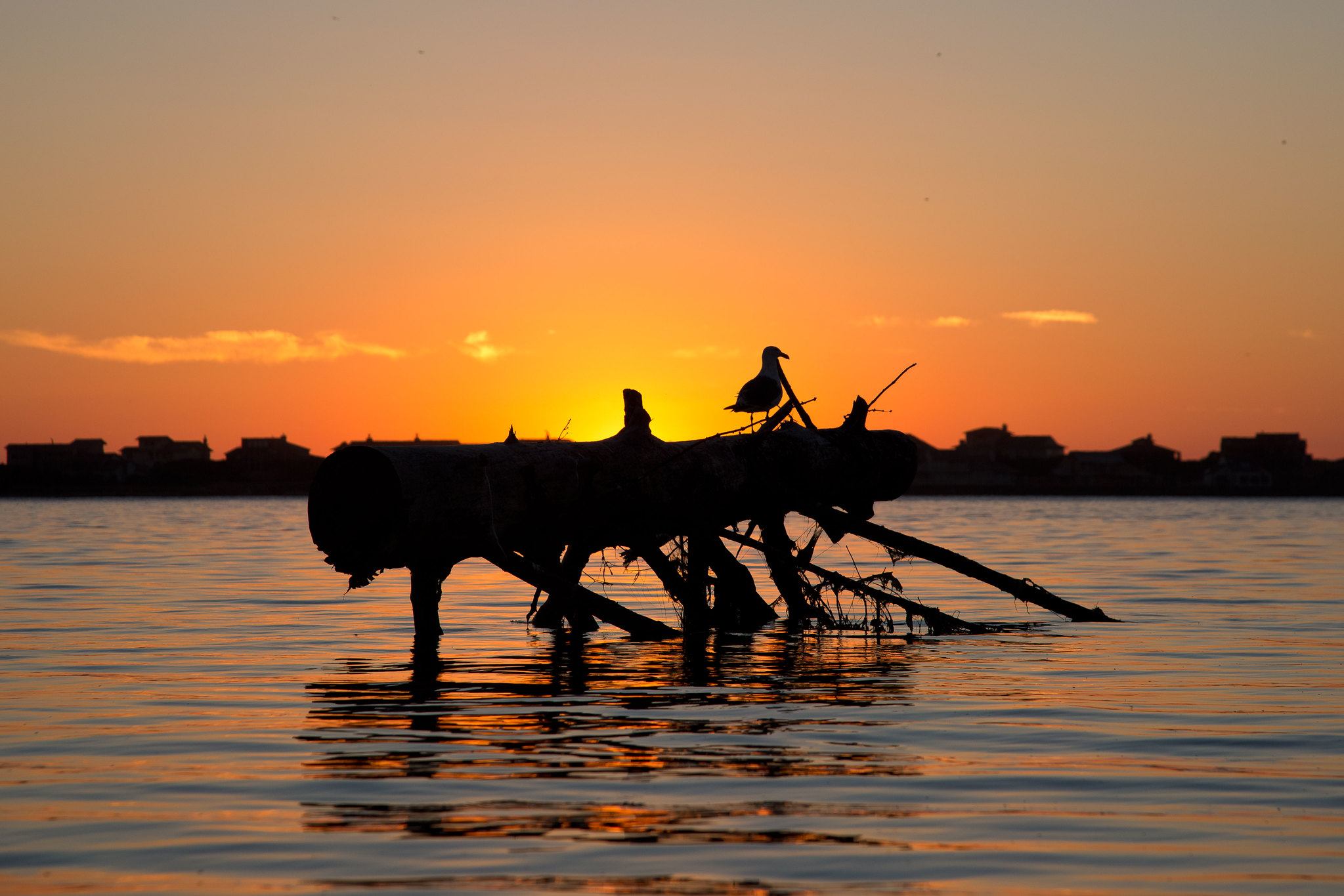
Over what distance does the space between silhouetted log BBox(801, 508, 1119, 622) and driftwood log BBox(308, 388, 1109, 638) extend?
3 centimetres

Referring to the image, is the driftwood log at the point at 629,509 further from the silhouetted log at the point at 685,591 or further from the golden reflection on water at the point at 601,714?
the golden reflection on water at the point at 601,714

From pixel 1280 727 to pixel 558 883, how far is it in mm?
6187

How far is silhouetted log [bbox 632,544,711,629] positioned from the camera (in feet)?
56.2

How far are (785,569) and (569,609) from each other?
3394 mm

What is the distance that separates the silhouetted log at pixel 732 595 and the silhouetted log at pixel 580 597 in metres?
2.92

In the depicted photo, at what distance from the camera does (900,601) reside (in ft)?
56.8

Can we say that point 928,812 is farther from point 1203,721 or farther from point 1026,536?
point 1026,536

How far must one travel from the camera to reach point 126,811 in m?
7.16

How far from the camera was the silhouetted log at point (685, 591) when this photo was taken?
17.1 metres

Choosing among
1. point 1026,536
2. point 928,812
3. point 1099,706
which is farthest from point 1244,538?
point 928,812

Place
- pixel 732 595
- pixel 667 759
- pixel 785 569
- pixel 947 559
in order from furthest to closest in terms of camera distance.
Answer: pixel 785 569
pixel 732 595
pixel 947 559
pixel 667 759

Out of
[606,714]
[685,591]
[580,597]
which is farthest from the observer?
[685,591]

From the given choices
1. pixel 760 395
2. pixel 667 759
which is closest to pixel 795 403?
pixel 760 395

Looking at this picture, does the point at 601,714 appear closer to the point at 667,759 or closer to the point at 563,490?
the point at 667,759
